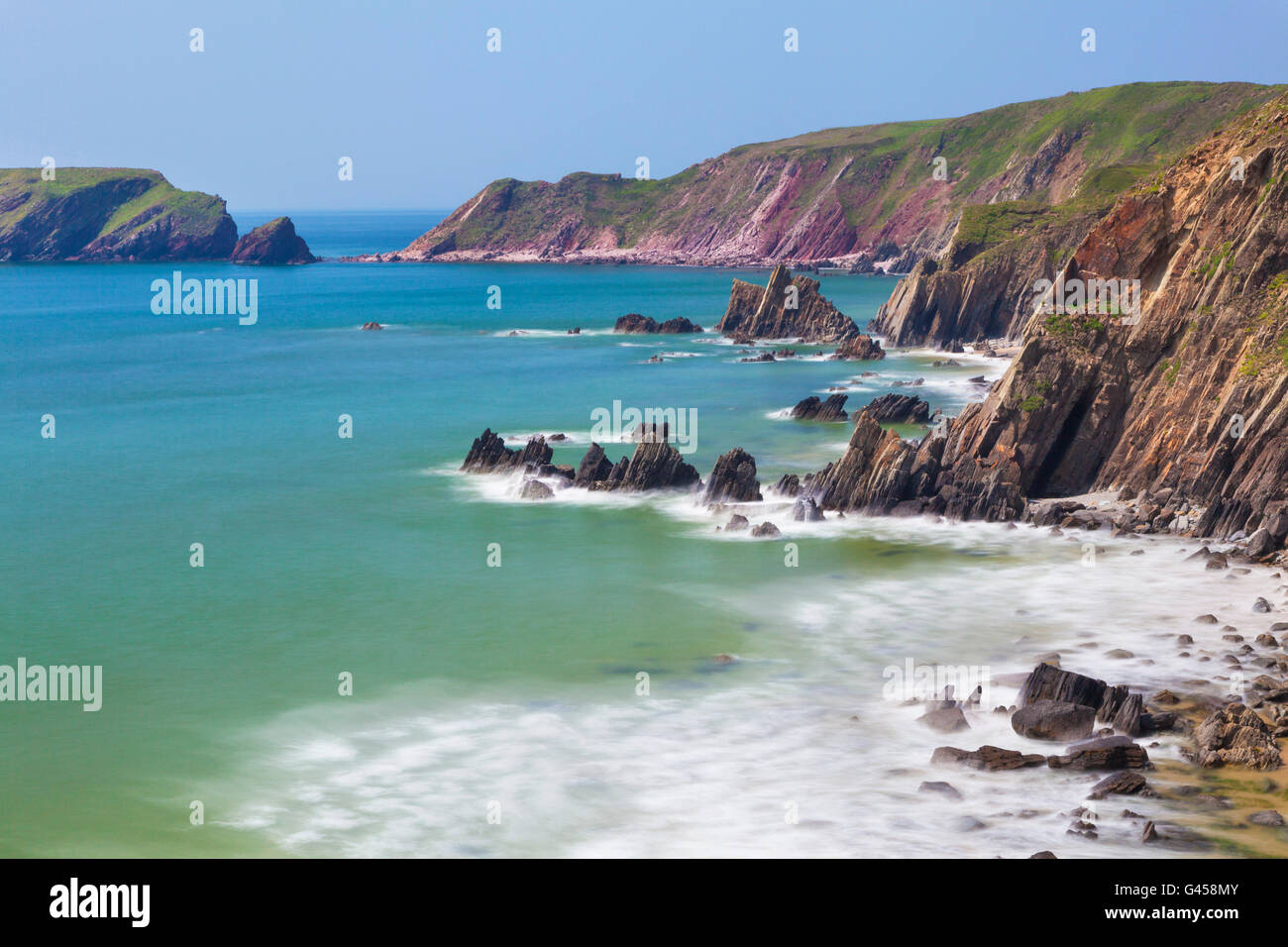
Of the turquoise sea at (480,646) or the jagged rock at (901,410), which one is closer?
the turquoise sea at (480,646)

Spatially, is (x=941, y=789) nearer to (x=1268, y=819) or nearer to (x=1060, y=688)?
(x=1060, y=688)

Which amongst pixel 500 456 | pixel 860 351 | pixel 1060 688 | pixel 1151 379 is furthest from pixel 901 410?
pixel 1060 688

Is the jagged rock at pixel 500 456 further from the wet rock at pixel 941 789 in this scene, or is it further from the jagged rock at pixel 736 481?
the wet rock at pixel 941 789

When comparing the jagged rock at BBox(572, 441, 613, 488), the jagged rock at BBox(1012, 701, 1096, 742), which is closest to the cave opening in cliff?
the jagged rock at BBox(572, 441, 613, 488)

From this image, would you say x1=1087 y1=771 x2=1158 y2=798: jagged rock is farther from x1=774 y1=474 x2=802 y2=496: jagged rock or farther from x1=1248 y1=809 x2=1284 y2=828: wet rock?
x1=774 y1=474 x2=802 y2=496: jagged rock

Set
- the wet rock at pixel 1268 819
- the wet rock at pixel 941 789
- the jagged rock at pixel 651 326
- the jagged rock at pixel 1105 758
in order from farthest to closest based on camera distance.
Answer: the jagged rock at pixel 651 326, the jagged rock at pixel 1105 758, the wet rock at pixel 941 789, the wet rock at pixel 1268 819

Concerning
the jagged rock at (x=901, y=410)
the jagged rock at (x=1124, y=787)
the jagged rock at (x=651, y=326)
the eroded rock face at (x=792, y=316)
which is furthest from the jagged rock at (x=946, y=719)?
the jagged rock at (x=651, y=326)
